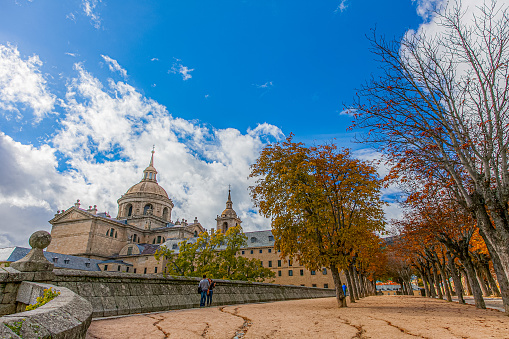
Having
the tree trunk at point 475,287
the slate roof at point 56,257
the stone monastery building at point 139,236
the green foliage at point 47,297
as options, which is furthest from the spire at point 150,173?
the green foliage at point 47,297

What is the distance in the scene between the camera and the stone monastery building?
62.1 m

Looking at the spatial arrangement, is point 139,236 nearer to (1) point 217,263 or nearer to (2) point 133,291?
(1) point 217,263

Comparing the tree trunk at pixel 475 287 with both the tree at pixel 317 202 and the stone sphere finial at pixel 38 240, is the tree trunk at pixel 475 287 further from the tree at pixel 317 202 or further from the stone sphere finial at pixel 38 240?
the stone sphere finial at pixel 38 240

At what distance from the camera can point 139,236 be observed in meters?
79.2

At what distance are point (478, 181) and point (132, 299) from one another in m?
12.2

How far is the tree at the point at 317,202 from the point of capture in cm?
1625

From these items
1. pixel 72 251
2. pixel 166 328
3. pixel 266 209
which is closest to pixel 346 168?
pixel 266 209

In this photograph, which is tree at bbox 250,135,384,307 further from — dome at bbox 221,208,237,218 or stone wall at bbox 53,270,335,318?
dome at bbox 221,208,237,218

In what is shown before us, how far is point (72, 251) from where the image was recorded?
227ft

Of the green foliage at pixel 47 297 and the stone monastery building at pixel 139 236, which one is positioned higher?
the stone monastery building at pixel 139 236

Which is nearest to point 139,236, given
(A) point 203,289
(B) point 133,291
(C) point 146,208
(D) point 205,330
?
(C) point 146,208

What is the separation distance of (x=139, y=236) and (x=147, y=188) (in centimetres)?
1573

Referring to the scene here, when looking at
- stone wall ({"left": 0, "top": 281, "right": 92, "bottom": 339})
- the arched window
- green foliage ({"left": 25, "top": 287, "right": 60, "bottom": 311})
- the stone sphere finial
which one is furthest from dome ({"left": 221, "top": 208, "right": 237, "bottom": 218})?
stone wall ({"left": 0, "top": 281, "right": 92, "bottom": 339})

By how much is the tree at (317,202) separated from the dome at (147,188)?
251 feet
